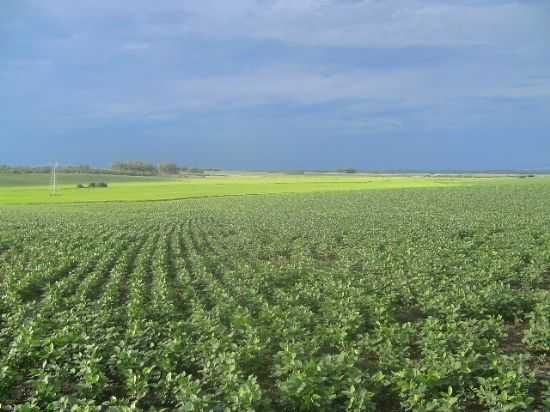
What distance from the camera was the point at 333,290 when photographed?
1181cm

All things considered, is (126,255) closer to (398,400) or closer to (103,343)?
(103,343)

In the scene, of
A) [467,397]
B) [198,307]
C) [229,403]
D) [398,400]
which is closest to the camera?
[229,403]

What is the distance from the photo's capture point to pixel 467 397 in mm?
6160

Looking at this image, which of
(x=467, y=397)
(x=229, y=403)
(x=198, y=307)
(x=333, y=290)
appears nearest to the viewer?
(x=229, y=403)

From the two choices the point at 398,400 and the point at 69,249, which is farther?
the point at 69,249

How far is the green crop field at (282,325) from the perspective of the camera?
6.10 meters

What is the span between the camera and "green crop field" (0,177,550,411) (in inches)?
240

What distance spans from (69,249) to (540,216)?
2698 cm

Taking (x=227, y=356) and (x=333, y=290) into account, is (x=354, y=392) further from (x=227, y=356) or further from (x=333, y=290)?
(x=333, y=290)

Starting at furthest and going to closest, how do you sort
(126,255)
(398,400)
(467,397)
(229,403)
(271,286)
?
(126,255), (271,286), (398,400), (467,397), (229,403)

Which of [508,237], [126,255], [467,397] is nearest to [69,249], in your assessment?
[126,255]

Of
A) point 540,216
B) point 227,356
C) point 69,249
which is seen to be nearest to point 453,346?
point 227,356

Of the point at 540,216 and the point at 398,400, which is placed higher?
the point at 540,216

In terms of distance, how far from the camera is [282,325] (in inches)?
343
